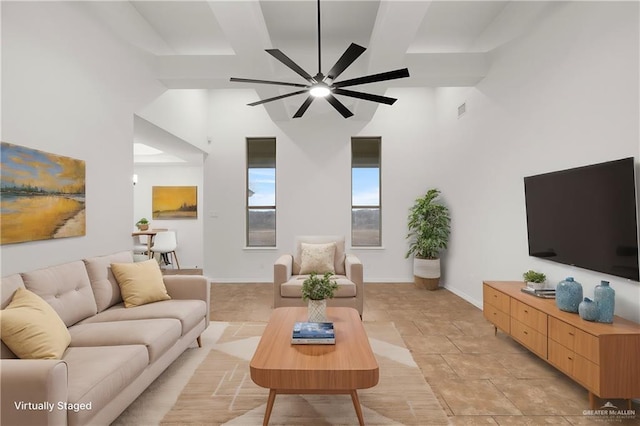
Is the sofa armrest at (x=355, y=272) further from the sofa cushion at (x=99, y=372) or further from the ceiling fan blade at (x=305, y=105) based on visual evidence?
the sofa cushion at (x=99, y=372)

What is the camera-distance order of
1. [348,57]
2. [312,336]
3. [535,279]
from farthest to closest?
[535,279] → [348,57] → [312,336]

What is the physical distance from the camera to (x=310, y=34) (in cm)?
387

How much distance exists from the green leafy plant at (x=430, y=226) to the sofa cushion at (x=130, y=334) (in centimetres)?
428

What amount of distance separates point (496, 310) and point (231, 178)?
4888mm

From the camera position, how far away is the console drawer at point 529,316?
102 inches

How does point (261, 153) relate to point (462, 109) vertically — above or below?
below

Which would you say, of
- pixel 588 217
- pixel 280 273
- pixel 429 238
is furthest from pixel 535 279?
pixel 280 273

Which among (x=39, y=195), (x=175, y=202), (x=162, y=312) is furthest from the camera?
(x=175, y=202)

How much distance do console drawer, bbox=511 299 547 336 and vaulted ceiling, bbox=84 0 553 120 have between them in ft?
8.85

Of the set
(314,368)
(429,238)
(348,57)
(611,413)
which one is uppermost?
(348,57)

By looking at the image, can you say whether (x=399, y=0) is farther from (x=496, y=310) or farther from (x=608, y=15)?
(x=496, y=310)

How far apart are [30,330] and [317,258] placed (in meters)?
2.92

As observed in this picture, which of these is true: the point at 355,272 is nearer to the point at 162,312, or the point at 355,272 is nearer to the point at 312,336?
the point at 312,336

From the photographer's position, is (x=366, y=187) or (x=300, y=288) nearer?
(x=300, y=288)
